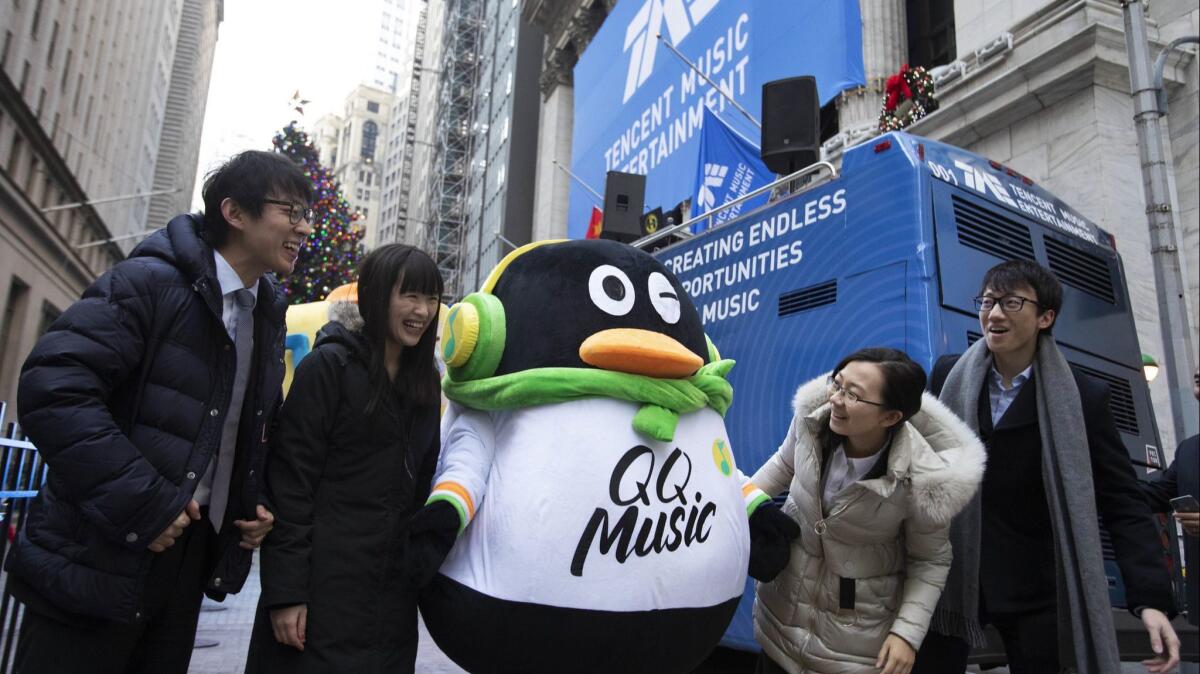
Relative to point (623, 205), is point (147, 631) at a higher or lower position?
lower

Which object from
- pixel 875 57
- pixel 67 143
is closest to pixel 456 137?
pixel 67 143

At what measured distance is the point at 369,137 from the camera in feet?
374

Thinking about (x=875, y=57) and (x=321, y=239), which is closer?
(x=875, y=57)

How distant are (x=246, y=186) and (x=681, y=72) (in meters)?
15.7

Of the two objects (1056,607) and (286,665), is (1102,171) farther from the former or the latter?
(286,665)

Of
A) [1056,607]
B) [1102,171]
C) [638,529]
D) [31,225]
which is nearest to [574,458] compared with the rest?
[638,529]

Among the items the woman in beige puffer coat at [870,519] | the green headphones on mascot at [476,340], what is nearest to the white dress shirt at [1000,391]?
the woman in beige puffer coat at [870,519]

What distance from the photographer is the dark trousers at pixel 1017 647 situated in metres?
2.79

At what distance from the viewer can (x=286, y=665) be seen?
2.34 m

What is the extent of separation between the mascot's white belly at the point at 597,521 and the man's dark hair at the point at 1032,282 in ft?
4.26

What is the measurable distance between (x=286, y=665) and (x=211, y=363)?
0.89m

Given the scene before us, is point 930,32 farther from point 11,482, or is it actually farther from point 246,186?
point 11,482

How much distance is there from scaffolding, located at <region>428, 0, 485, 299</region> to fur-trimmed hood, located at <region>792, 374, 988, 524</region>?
4617 cm

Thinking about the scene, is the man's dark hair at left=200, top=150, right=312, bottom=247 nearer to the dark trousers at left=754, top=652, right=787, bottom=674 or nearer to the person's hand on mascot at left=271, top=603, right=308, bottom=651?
the person's hand on mascot at left=271, top=603, right=308, bottom=651
